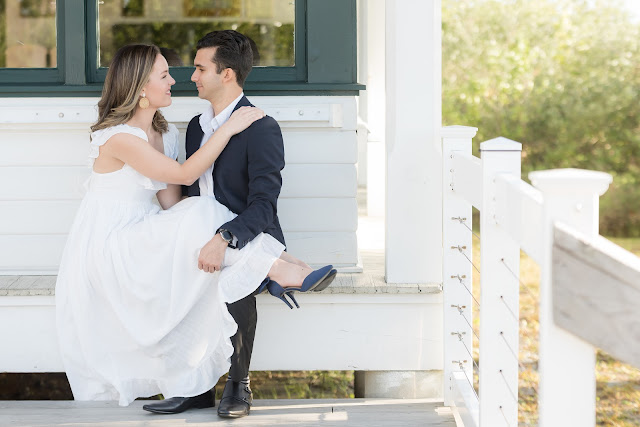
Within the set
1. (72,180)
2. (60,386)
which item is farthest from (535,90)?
(72,180)

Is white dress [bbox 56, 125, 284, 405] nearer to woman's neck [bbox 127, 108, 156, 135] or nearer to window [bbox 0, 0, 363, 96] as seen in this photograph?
woman's neck [bbox 127, 108, 156, 135]

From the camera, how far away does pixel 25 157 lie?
3314mm

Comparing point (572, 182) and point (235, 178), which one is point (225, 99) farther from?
point (572, 182)

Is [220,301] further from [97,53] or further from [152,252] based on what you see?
[97,53]

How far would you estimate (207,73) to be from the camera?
2934 millimetres

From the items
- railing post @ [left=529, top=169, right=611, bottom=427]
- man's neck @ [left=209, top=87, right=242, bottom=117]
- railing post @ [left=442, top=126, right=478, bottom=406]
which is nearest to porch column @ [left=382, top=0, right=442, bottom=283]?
railing post @ [left=442, top=126, right=478, bottom=406]

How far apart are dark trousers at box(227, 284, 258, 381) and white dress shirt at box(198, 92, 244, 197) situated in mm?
428

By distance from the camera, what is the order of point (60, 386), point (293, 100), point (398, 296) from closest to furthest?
point (398, 296) < point (293, 100) < point (60, 386)

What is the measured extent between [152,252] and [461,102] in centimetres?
849

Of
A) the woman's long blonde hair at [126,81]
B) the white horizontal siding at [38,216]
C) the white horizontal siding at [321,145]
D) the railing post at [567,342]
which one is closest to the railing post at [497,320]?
the railing post at [567,342]

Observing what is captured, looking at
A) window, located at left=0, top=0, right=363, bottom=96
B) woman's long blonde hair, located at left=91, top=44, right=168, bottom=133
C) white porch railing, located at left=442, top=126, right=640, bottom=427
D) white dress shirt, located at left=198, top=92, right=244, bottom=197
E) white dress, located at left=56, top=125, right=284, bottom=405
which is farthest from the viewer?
window, located at left=0, top=0, right=363, bottom=96

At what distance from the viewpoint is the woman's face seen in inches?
114

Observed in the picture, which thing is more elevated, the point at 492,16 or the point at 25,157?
the point at 492,16

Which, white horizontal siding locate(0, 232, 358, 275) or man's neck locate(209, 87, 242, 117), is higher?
man's neck locate(209, 87, 242, 117)
